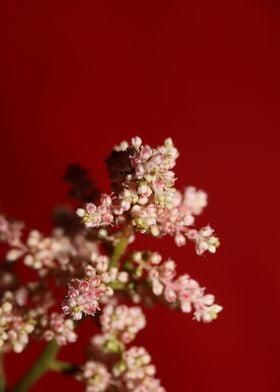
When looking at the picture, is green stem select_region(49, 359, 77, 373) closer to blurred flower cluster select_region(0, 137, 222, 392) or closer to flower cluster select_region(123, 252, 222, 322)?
blurred flower cluster select_region(0, 137, 222, 392)

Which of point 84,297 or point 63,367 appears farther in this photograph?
point 63,367

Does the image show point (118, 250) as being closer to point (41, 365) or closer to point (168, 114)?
point (41, 365)

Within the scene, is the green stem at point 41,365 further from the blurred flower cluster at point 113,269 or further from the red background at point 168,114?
the red background at point 168,114

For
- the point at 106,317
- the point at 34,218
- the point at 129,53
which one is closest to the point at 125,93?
the point at 129,53

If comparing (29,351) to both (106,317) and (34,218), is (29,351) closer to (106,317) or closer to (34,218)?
(34,218)

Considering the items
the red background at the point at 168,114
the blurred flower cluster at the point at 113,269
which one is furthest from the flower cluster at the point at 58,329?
the red background at the point at 168,114

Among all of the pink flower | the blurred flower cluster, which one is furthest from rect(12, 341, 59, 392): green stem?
the pink flower

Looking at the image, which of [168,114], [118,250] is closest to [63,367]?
[118,250]
